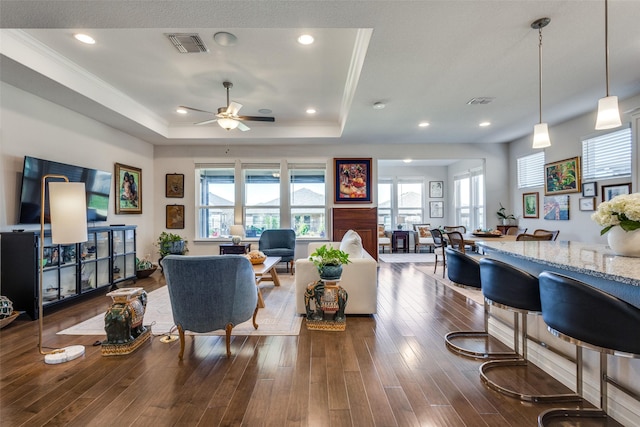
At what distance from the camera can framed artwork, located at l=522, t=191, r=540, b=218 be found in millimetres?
6051

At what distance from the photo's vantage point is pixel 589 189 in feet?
15.8

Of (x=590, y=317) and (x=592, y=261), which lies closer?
(x=590, y=317)

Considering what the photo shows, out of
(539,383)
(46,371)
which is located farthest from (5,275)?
(539,383)

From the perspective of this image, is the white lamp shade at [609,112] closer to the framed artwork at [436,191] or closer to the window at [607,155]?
the window at [607,155]

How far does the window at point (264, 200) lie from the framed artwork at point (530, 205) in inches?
167

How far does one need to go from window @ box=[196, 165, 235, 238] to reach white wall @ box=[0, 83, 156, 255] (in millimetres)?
1419

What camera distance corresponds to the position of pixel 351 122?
5.13 meters

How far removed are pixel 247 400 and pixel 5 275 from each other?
3.43 m

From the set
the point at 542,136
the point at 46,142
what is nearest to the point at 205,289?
the point at 542,136

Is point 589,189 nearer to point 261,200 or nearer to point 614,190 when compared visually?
point 614,190

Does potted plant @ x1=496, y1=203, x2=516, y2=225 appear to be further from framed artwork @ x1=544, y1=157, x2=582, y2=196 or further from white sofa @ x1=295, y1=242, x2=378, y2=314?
white sofa @ x1=295, y1=242, x2=378, y2=314

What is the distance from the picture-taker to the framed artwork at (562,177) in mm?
5045

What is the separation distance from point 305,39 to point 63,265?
4027 millimetres

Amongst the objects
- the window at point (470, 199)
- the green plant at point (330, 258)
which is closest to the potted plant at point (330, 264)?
the green plant at point (330, 258)
